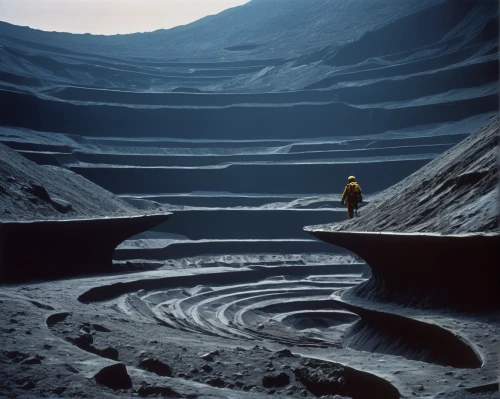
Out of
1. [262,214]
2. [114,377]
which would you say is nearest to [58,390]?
[114,377]

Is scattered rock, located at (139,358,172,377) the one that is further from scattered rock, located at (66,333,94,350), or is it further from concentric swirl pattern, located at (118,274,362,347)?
concentric swirl pattern, located at (118,274,362,347)

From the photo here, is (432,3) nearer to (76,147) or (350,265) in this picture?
(76,147)

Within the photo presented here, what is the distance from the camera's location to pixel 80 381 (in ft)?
20.6

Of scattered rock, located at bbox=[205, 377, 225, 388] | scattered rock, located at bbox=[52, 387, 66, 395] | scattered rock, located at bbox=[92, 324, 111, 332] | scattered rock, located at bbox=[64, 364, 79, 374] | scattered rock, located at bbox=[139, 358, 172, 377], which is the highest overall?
scattered rock, located at bbox=[64, 364, 79, 374]

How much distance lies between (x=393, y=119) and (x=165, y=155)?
49.0ft

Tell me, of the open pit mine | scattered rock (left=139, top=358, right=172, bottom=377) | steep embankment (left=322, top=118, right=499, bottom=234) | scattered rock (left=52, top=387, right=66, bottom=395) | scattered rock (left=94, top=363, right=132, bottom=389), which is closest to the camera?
scattered rock (left=52, top=387, right=66, bottom=395)

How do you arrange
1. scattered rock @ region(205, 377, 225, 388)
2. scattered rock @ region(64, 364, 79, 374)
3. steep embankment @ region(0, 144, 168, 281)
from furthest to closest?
steep embankment @ region(0, 144, 168, 281) < scattered rock @ region(205, 377, 225, 388) < scattered rock @ region(64, 364, 79, 374)

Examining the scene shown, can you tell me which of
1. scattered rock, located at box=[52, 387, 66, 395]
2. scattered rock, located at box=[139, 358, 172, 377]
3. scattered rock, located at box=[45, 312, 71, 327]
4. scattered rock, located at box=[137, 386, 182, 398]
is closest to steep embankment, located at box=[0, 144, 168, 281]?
scattered rock, located at box=[45, 312, 71, 327]

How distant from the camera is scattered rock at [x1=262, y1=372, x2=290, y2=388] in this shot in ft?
23.6

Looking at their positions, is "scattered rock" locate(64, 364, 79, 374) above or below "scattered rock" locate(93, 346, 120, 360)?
above

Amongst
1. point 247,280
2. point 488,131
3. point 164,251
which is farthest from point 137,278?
point 488,131

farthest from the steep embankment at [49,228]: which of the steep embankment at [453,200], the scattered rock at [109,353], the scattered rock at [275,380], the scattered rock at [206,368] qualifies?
the scattered rock at [275,380]

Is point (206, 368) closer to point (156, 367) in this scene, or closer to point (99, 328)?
point (156, 367)

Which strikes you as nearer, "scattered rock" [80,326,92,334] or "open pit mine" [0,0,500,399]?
"open pit mine" [0,0,500,399]
